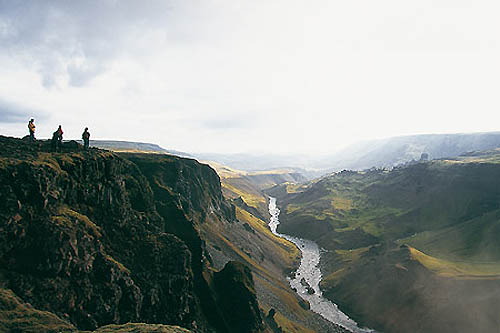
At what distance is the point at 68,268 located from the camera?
4241 centimetres

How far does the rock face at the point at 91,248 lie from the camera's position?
130ft

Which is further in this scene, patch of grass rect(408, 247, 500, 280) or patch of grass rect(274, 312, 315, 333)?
patch of grass rect(408, 247, 500, 280)

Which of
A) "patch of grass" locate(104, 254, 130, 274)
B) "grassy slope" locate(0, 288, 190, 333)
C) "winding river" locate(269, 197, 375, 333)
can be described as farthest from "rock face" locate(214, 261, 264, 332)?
"winding river" locate(269, 197, 375, 333)

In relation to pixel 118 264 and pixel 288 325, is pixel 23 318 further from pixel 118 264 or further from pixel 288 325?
pixel 288 325

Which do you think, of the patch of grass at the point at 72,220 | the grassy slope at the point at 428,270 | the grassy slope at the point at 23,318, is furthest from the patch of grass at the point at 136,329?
the grassy slope at the point at 428,270

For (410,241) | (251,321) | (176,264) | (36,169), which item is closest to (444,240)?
(410,241)

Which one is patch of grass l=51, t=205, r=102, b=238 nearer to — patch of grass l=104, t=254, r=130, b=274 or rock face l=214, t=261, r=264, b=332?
patch of grass l=104, t=254, r=130, b=274

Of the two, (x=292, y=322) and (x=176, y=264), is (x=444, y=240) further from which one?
(x=176, y=264)

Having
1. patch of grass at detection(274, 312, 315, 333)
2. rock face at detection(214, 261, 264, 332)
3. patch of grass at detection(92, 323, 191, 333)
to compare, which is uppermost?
patch of grass at detection(92, 323, 191, 333)

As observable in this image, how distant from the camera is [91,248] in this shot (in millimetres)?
47250

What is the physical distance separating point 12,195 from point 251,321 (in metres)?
53.5

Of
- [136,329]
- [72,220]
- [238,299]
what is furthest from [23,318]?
[238,299]

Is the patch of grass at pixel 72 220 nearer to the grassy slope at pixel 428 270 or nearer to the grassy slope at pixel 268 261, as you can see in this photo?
the grassy slope at pixel 268 261

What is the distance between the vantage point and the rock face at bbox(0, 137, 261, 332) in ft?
130
